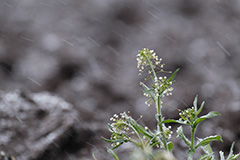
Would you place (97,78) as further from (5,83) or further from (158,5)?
(158,5)

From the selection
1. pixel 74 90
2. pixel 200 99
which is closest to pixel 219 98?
pixel 200 99

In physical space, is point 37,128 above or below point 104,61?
below

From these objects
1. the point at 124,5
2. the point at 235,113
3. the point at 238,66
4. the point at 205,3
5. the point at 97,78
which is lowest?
the point at 97,78

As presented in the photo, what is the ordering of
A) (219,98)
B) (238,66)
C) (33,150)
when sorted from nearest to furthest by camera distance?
(33,150)
(219,98)
(238,66)

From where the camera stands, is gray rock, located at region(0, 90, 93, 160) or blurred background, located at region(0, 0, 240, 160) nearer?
gray rock, located at region(0, 90, 93, 160)

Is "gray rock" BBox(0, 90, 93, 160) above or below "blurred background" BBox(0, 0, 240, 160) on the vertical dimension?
below

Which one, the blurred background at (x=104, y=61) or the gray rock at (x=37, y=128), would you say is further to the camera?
the blurred background at (x=104, y=61)

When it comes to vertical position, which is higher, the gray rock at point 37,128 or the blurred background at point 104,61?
the blurred background at point 104,61

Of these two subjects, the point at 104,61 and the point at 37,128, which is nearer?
the point at 37,128
